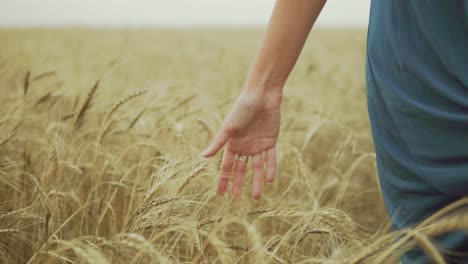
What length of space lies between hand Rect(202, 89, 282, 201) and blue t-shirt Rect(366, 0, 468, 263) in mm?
247

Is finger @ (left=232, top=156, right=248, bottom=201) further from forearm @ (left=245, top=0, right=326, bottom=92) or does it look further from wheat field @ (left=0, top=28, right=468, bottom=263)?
forearm @ (left=245, top=0, right=326, bottom=92)

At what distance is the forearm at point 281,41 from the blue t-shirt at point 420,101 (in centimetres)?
15

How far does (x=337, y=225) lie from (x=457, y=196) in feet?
0.90

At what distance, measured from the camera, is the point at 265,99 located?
115cm

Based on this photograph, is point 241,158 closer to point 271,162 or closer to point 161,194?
point 271,162

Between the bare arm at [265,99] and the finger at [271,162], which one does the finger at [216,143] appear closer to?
the bare arm at [265,99]

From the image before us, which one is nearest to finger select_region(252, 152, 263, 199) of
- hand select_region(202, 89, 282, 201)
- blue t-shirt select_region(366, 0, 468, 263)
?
hand select_region(202, 89, 282, 201)

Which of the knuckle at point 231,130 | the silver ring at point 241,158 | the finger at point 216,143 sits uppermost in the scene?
the knuckle at point 231,130

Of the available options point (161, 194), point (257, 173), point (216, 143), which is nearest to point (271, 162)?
point (257, 173)

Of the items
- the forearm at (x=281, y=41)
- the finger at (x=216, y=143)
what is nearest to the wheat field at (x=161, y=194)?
the finger at (x=216, y=143)

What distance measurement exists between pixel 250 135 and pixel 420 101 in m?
0.41

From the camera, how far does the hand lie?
112cm

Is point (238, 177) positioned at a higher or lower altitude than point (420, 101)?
lower

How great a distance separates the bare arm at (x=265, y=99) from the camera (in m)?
1.05
